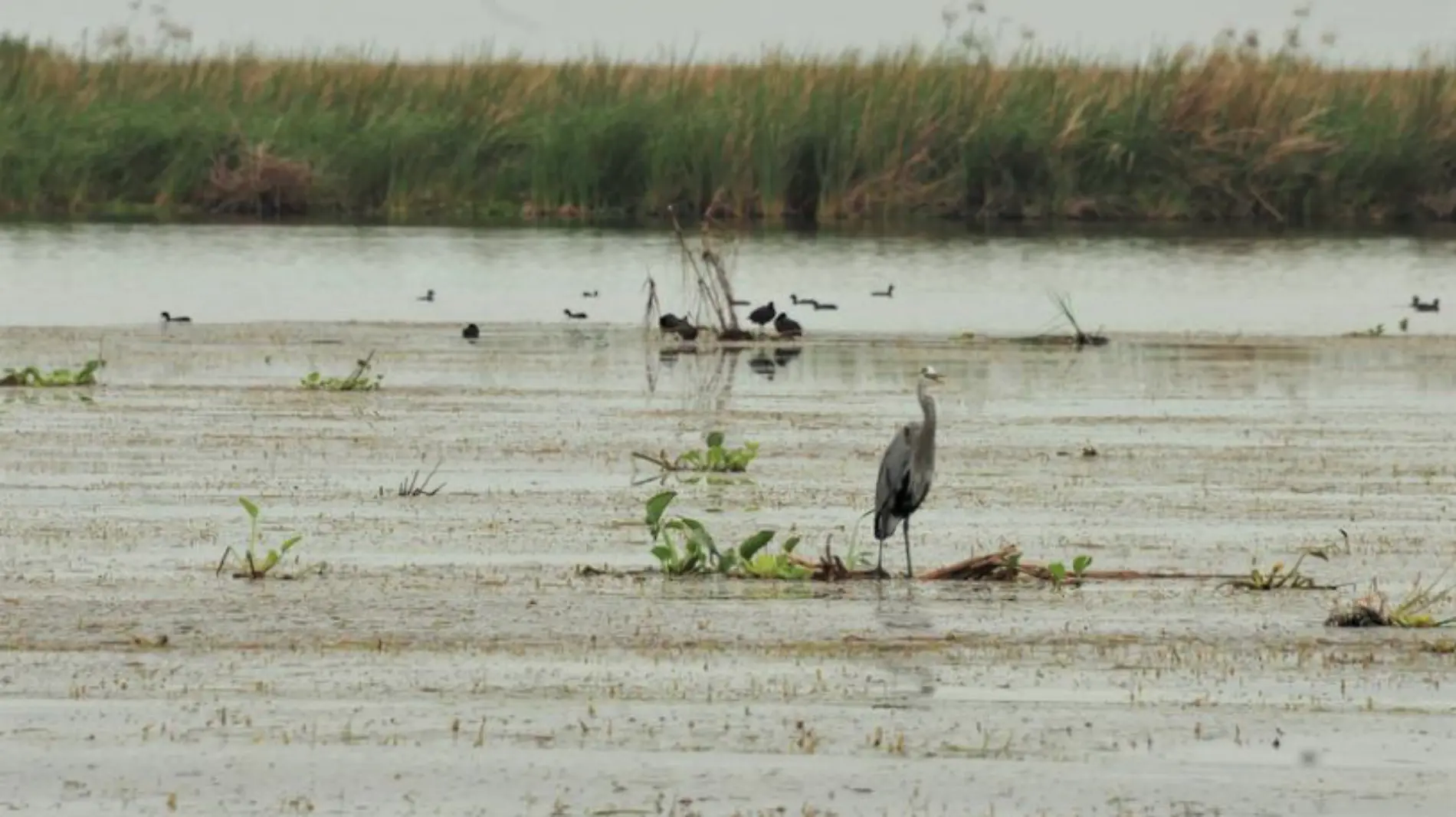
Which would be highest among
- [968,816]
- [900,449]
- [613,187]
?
[613,187]

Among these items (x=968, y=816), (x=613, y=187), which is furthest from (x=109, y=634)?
(x=613, y=187)

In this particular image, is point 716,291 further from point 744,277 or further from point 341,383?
point 744,277

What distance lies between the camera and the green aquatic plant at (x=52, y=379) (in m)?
20.0

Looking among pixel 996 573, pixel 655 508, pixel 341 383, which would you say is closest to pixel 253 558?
pixel 655 508

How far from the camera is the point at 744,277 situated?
31938mm

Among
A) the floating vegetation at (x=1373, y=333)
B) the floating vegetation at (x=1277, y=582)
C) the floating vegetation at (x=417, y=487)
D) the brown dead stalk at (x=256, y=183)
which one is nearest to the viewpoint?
the floating vegetation at (x=1277, y=582)

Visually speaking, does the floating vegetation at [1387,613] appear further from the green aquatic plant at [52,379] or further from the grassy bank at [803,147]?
the grassy bank at [803,147]

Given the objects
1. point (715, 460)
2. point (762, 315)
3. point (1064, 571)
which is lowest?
point (1064, 571)

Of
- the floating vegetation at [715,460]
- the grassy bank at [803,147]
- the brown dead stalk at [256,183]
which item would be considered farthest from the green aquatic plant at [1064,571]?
the brown dead stalk at [256,183]

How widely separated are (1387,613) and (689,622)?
2.09m

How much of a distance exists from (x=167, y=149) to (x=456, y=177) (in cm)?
325

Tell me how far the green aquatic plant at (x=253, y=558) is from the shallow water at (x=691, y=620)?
100 mm

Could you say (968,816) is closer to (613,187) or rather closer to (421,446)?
(421,446)

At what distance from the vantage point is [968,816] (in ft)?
25.7
